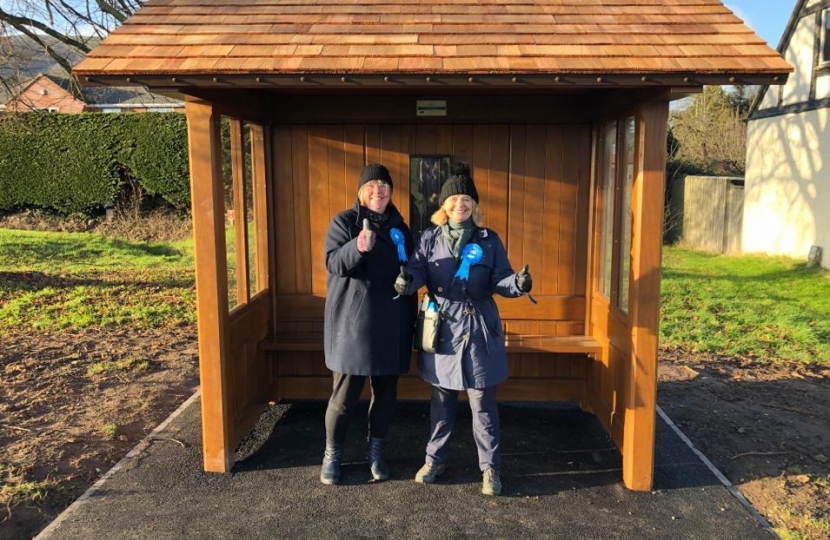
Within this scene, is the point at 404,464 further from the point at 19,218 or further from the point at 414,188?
the point at 19,218

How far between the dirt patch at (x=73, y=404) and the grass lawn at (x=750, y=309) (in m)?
5.83

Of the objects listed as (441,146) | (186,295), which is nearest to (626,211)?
(441,146)

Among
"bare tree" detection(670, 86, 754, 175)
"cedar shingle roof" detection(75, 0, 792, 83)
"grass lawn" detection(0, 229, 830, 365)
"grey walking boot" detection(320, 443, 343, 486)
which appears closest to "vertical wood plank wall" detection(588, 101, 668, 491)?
"cedar shingle roof" detection(75, 0, 792, 83)

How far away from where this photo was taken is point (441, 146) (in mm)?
4934

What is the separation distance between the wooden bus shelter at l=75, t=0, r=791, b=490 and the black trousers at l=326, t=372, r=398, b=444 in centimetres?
72

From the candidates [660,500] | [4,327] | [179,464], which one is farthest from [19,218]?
[660,500]

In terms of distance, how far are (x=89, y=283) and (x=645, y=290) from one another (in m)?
9.42

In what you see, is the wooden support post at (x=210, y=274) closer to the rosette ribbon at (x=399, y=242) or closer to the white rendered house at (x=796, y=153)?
the rosette ribbon at (x=399, y=242)

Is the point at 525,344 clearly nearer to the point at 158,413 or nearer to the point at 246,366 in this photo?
the point at 246,366

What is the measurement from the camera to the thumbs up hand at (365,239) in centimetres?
345

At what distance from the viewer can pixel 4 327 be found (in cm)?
814

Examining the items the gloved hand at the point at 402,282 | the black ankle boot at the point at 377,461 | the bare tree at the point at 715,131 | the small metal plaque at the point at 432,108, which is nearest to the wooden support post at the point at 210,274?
the black ankle boot at the point at 377,461

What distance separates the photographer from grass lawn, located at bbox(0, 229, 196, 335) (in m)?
8.61

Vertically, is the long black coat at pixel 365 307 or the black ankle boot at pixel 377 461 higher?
the long black coat at pixel 365 307
